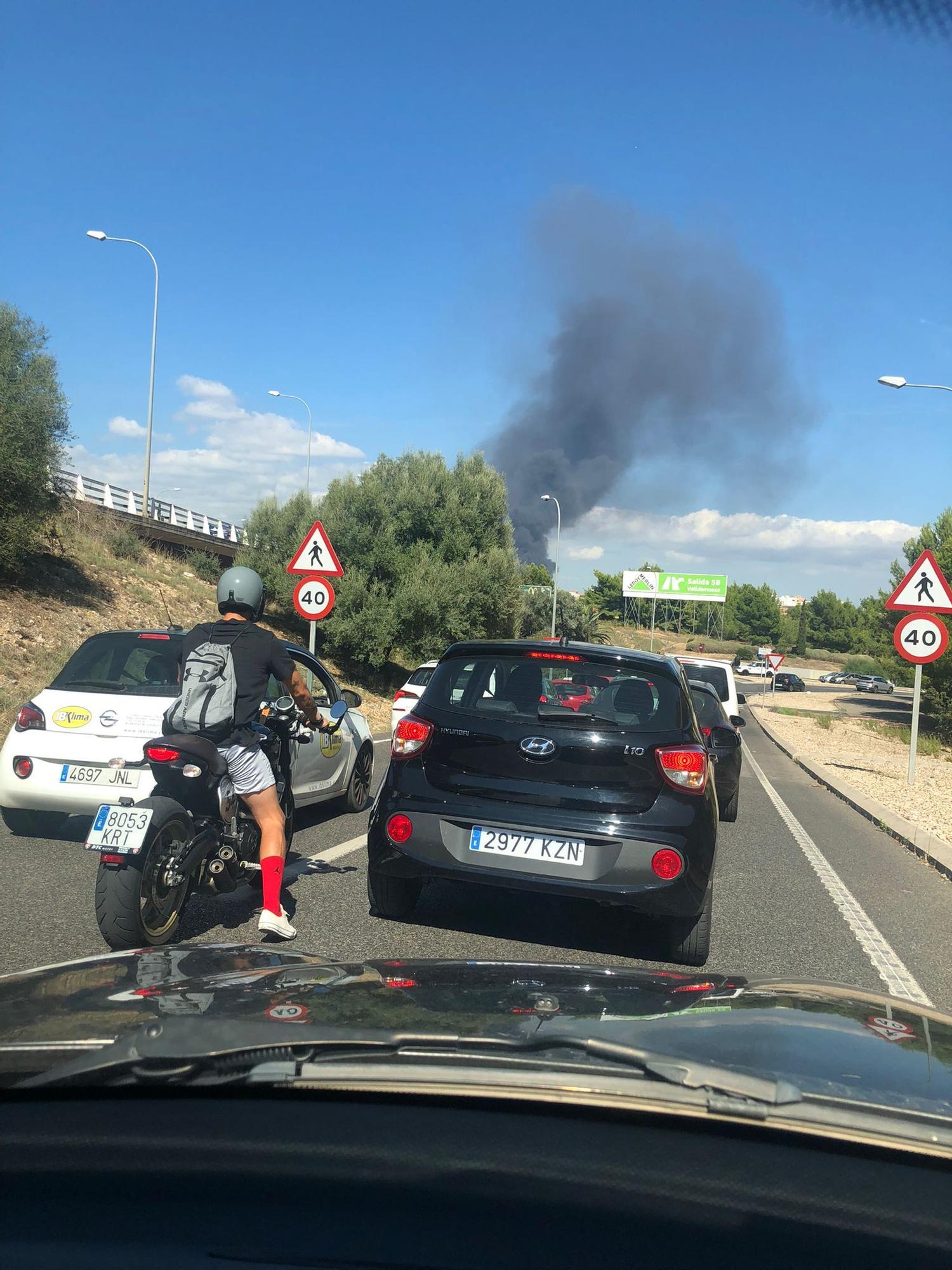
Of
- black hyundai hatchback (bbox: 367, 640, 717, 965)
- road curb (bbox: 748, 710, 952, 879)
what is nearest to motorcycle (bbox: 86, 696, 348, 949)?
black hyundai hatchback (bbox: 367, 640, 717, 965)

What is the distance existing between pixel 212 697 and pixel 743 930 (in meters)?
3.43

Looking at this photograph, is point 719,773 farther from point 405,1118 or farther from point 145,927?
point 405,1118

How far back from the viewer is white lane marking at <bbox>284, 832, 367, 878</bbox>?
7.21 metres

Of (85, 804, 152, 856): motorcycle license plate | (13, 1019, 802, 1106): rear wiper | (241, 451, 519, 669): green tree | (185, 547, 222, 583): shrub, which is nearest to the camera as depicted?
(13, 1019, 802, 1106): rear wiper

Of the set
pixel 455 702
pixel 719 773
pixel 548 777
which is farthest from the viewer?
pixel 719 773

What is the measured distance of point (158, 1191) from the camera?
163 cm

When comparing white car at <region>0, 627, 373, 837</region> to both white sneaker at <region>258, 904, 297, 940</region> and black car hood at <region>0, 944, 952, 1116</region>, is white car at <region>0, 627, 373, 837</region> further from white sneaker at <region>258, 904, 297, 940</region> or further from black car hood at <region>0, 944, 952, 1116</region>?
black car hood at <region>0, 944, 952, 1116</region>

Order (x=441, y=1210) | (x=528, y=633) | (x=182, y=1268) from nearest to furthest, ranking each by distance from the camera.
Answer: (x=182, y=1268) < (x=441, y=1210) < (x=528, y=633)

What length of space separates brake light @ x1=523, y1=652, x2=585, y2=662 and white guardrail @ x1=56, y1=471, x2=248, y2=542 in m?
22.5

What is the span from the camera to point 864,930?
667cm

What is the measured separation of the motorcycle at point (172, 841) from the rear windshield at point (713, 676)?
35.8ft

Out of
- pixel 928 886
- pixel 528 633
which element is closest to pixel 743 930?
pixel 928 886

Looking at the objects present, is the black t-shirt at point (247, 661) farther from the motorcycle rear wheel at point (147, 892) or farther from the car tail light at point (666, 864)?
the car tail light at point (666, 864)

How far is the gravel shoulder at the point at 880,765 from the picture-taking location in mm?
13555
